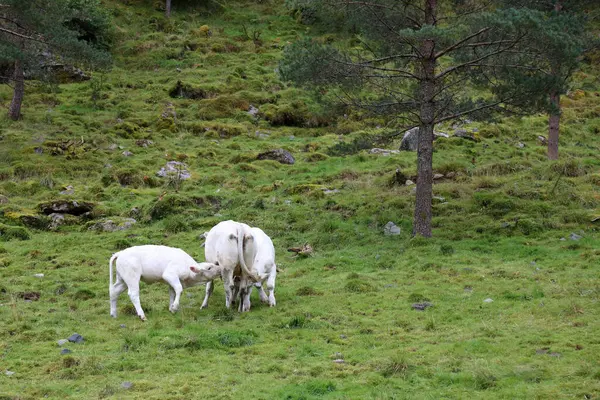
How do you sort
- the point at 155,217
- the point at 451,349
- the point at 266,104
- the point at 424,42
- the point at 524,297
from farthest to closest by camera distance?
the point at 266,104, the point at 155,217, the point at 424,42, the point at 524,297, the point at 451,349

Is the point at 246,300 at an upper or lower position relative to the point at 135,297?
lower

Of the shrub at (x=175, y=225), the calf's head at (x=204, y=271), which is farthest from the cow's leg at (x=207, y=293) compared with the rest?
the shrub at (x=175, y=225)

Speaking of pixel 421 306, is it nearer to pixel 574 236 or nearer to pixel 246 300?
pixel 246 300

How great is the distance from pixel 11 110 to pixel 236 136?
11746 millimetres

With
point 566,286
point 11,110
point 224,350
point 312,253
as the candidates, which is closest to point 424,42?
point 312,253

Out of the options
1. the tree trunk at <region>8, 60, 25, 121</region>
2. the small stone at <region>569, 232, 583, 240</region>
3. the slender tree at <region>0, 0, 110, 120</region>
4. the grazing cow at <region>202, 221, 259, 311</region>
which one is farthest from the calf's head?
the tree trunk at <region>8, 60, 25, 121</region>

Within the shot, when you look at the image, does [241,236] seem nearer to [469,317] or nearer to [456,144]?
[469,317]

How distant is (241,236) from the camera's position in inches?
575

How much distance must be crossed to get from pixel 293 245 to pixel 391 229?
332 cm

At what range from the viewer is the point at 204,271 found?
14.4m

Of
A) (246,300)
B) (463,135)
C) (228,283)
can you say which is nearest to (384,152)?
(463,135)

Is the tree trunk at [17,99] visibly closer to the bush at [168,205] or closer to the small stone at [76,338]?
the bush at [168,205]

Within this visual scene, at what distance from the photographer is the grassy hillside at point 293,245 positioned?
10.3m

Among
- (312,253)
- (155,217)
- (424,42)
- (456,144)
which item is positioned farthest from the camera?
(456,144)
